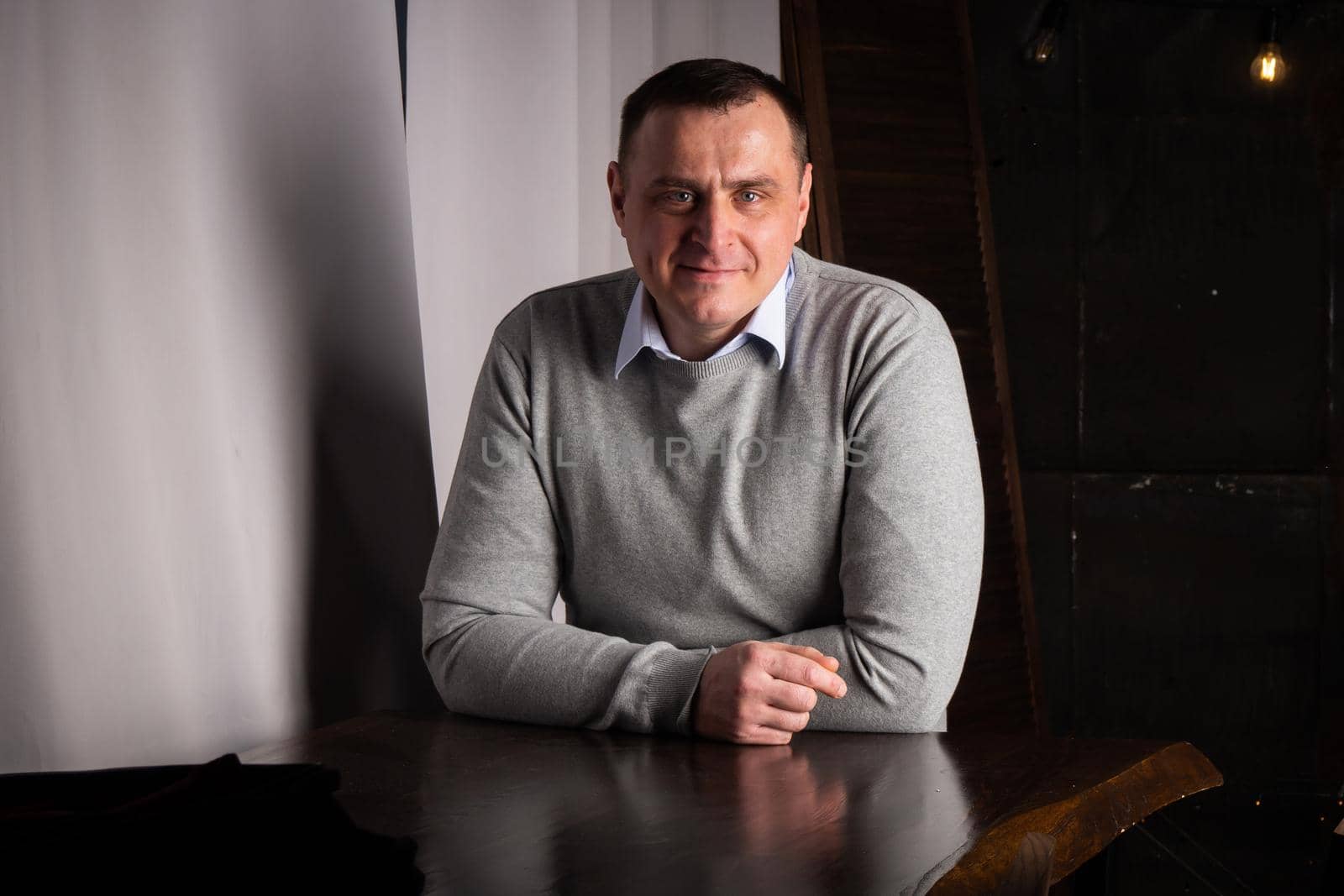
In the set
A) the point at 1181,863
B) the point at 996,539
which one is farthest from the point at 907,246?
the point at 1181,863

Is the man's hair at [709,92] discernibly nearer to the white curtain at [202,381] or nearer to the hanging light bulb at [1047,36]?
the white curtain at [202,381]

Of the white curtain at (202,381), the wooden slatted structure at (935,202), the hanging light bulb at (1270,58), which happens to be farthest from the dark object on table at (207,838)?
the hanging light bulb at (1270,58)

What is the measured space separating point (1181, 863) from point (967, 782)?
2.23 m

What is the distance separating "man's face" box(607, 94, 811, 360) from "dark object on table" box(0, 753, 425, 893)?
0.88 metres

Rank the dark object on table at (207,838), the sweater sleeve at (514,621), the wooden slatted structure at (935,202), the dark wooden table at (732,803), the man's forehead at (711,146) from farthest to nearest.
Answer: the wooden slatted structure at (935,202), the man's forehead at (711,146), the sweater sleeve at (514,621), the dark wooden table at (732,803), the dark object on table at (207,838)

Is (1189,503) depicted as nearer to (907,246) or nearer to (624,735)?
(907,246)

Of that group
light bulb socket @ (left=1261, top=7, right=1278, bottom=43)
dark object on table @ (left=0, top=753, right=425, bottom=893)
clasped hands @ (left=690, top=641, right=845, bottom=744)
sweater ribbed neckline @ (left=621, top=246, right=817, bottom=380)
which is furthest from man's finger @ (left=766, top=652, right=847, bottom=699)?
light bulb socket @ (left=1261, top=7, right=1278, bottom=43)

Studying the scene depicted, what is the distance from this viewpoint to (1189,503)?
3.71 meters

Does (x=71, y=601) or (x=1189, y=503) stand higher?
(x=71, y=601)

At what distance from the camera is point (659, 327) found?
1.70m

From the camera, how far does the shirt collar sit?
64.0 inches

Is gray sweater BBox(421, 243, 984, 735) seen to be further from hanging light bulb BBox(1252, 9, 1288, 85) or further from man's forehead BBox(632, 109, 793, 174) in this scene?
hanging light bulb BBox(1252, 9, 1288, 85)

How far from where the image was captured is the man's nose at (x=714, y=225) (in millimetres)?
1566

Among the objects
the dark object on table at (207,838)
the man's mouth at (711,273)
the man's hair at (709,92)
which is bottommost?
the dark object on table at (207,838)
